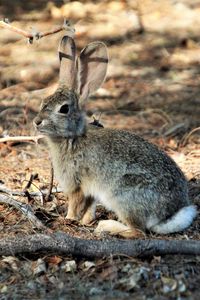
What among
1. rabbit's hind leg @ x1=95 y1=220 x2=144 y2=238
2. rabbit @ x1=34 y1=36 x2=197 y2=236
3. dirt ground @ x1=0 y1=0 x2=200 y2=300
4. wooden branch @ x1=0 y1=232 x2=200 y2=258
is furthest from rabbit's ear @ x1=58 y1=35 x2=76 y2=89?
wooden branch @ x1=0 y1=232 x2=200 y2=258

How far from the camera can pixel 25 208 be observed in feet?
17.3

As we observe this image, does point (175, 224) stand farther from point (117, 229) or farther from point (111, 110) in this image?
point (111, 110)

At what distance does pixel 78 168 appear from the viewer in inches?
215

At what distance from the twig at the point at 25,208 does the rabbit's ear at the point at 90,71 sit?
1012 millimetres

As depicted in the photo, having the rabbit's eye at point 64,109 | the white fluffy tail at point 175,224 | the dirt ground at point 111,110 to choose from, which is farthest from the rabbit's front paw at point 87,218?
the rabbit's eye at point 64,109

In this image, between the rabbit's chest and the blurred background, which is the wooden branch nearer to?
the rabbit's chest

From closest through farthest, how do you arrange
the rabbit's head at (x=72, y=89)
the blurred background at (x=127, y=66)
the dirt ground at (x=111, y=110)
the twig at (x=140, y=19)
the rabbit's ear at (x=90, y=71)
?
the dirt ground at (x=111, y=110), the rabbit's head at (x=72, y=89), the rabbit's ear at (x=90, y=71), the blurred background at (x=127, y=66), the twig at (x=140, y=19)

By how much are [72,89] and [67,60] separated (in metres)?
0.28

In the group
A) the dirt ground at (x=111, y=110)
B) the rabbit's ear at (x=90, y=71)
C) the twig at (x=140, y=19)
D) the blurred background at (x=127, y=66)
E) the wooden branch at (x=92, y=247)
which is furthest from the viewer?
the twig at (x=140, y=19)

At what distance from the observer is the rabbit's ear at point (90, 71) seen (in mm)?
5703

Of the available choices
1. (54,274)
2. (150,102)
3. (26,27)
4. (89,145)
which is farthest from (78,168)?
(26,27)

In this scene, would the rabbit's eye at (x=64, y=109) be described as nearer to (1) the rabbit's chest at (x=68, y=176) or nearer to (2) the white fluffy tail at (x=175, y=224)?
(1) the rabbit's chest at (x=68, y=176)

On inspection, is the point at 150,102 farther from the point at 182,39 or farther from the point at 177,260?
the point at 177,260

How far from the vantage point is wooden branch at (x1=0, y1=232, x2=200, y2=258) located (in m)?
4.56
